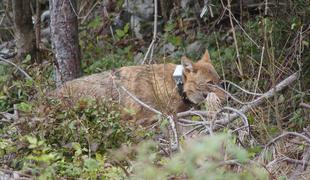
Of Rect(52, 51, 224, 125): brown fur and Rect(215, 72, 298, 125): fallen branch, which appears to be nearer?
Rect(215, 72, 298, 125): fallen branch

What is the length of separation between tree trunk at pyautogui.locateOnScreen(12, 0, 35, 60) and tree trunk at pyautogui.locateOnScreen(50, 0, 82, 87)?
5.15 ft

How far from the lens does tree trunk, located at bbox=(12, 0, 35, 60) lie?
11.5m

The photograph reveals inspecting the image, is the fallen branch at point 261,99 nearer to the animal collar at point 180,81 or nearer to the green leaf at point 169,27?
the animal collar at point 180,81

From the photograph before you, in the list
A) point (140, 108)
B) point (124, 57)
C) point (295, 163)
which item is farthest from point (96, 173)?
point (124, 57)

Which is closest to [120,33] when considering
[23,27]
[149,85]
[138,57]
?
[138,57]

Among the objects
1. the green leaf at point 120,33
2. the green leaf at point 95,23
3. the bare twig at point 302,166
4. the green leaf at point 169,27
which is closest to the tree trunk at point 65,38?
the green leaf at point 169,27

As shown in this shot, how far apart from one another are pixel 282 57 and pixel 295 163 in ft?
9.58

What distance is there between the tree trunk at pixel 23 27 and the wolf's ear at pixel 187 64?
362 cm

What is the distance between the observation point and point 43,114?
6.85m

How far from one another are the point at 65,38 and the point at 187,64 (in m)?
2.06

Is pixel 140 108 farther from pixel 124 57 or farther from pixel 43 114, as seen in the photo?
pixel 124 57

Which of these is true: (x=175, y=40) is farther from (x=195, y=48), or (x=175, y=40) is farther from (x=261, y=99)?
(x=261, y=99)

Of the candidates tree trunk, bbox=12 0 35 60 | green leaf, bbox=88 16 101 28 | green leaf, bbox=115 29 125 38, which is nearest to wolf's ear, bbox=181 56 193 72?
tree trunk, bbox=12 0 35 60

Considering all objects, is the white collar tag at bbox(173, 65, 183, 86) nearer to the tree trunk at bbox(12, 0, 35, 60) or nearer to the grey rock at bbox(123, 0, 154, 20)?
the tree trunk at bbox(12, 0, 35, 60)
